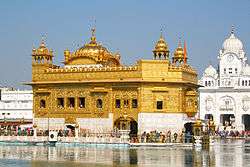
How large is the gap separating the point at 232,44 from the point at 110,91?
4462 cm

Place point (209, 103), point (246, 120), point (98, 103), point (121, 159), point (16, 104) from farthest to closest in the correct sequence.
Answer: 1. point (209, 103)
2. point (246, 120)
3. point (16, 104)
4. point (98, 103)
5. point (121, 159)

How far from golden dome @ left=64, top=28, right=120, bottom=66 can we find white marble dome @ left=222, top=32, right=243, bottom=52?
39.5 metres

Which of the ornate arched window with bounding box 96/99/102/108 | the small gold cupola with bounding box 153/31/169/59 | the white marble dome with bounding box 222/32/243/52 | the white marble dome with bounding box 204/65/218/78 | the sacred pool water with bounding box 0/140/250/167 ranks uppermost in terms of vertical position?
the white marble dome with bounding box 222/32/243/52

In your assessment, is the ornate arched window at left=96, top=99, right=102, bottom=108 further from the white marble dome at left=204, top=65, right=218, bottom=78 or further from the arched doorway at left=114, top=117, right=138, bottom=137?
the white marble dome at left=204, top=65, right=218, bottom=78

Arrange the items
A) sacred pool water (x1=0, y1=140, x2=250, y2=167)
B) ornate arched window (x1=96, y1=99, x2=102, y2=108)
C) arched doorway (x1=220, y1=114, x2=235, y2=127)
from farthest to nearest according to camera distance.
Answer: arched doorway (x1=220, y1=114, x2=235, y2=127), ornate arched window (x1=96, y1=99, x2=102, y2=108), sacred pool water (x1=0, y1=140, x2=250, y2=167)

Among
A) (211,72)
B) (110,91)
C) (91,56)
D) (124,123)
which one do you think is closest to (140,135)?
(124,123)

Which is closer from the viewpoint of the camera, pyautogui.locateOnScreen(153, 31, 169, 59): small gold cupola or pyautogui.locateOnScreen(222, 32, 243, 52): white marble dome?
pyautogui.locateOnScreen(153, 31, 169, 59): small gold cupola

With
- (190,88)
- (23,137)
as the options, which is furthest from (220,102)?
(23,137)

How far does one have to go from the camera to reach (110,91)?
4175cm

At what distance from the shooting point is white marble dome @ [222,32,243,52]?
82.4 meters

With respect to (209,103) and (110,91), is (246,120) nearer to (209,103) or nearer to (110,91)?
(209,103)

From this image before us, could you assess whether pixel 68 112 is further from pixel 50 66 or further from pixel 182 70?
pixel 182 70

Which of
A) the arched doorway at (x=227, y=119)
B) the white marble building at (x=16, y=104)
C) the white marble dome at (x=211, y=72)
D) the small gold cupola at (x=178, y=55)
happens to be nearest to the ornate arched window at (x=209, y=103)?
the arched doorway at (x=227, y=119)

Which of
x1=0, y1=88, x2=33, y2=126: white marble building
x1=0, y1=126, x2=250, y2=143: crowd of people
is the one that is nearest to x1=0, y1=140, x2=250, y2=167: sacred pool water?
x1=0, y1=126, x2=250, y2=143: crowd of people
